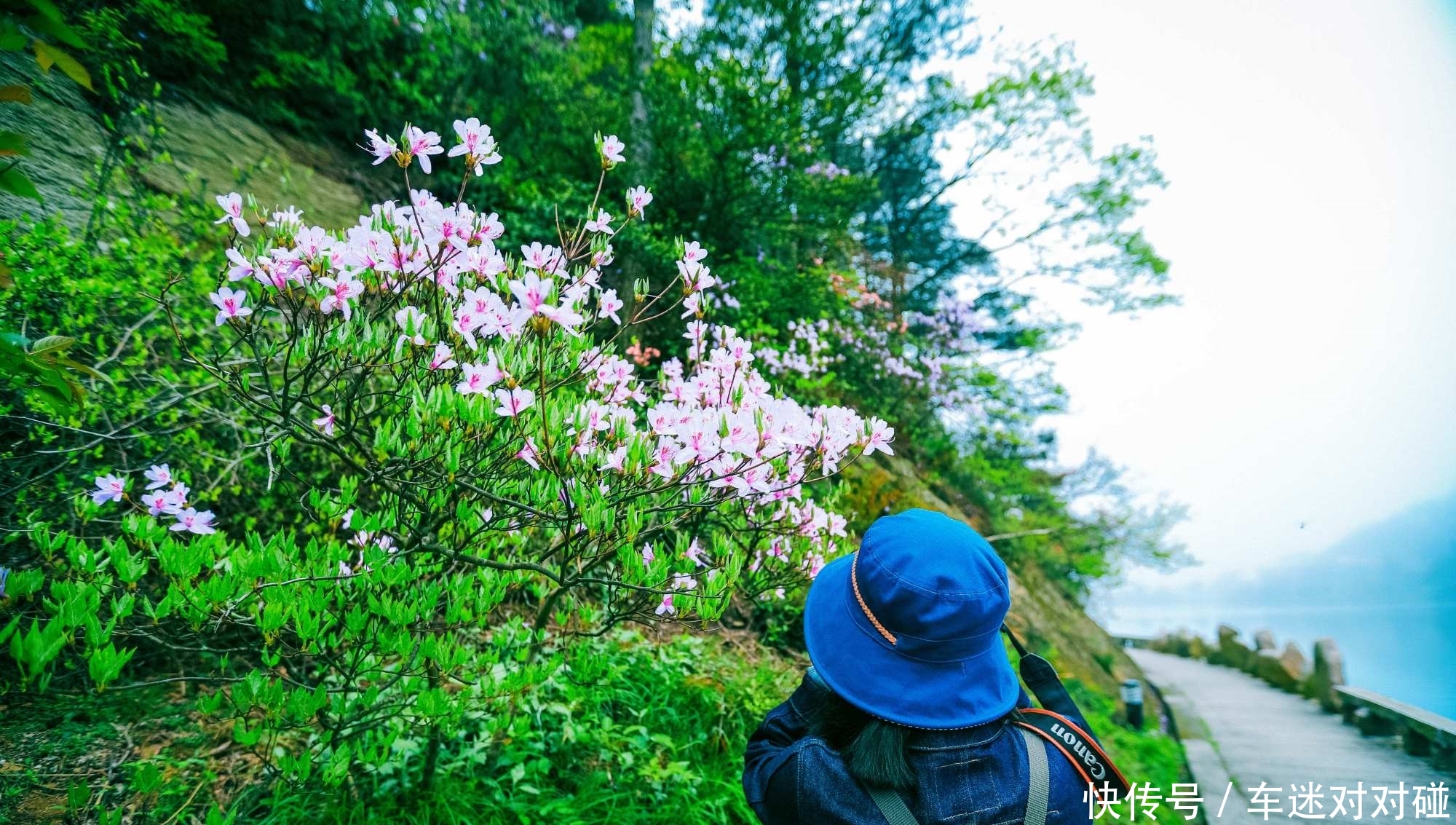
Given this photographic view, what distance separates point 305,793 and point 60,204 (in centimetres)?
361

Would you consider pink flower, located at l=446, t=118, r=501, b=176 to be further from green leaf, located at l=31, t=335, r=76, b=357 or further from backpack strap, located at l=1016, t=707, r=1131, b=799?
backpack strap, located at l=1016, t=707, r=1131, b=799

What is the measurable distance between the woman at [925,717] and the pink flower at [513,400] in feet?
3.16

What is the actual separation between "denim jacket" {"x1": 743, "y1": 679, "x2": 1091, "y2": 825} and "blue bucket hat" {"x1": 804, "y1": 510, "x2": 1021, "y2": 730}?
0.25 ft

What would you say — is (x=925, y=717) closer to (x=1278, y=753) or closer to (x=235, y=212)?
(x=235, y=212)

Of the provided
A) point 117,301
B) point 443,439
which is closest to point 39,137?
point 117,301

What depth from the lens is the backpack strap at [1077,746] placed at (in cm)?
125

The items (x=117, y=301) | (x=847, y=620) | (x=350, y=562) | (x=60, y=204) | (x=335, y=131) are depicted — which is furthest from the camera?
(x=335, y=131)

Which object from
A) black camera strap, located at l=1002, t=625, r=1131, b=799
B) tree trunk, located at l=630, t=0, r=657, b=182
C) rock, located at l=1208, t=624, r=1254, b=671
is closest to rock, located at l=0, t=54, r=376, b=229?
tree trunk, located at l=630, t=0, r=657, b=182

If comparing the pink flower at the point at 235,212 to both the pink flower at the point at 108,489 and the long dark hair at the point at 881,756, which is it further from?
the long dark hair at the point at 881,756

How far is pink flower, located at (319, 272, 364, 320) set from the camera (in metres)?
1.64

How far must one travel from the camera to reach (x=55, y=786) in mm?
2146

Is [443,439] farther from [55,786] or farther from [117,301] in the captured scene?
[117,301]

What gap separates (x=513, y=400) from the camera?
160 cm

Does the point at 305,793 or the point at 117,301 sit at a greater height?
the point at 117,301
